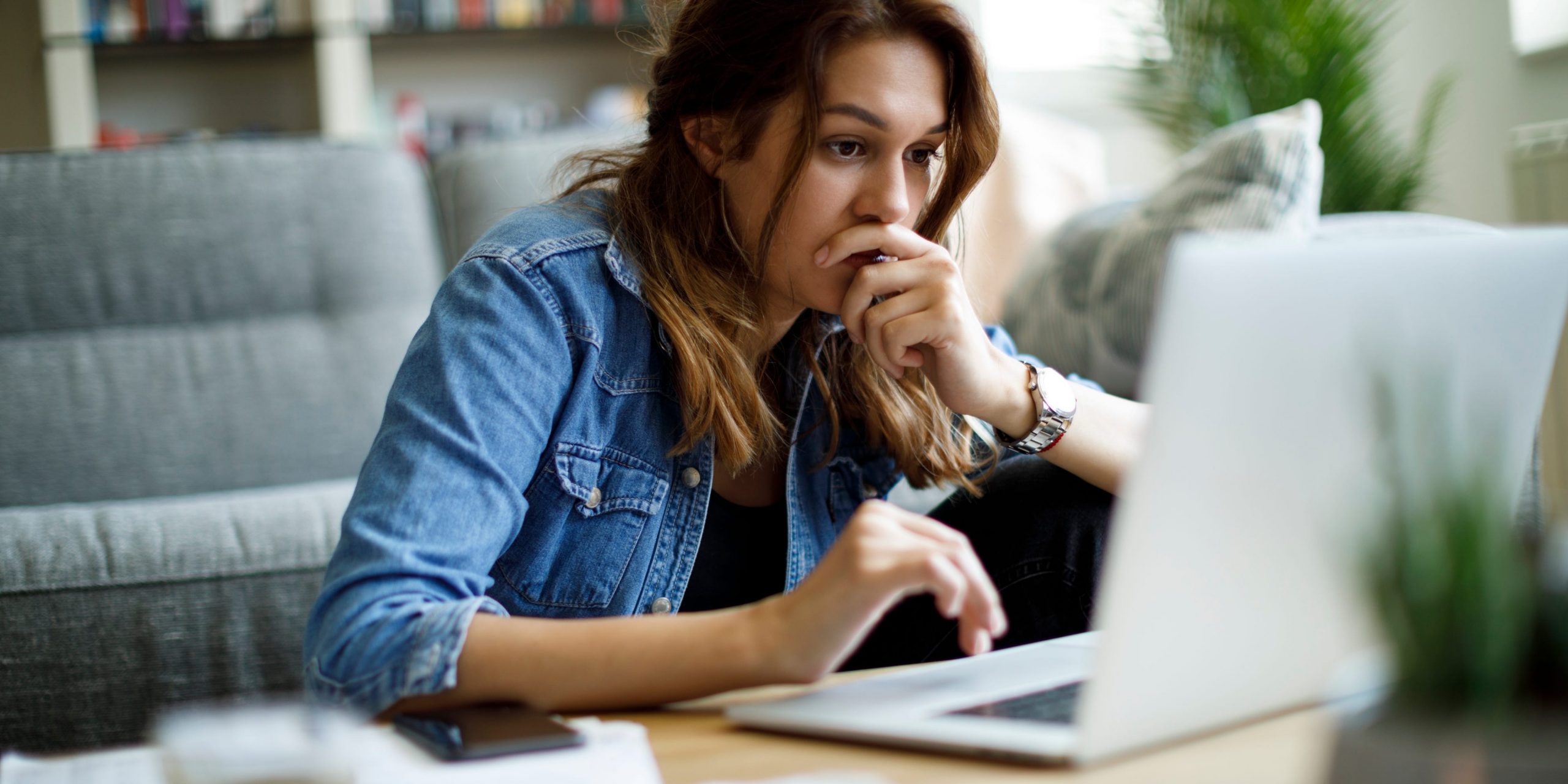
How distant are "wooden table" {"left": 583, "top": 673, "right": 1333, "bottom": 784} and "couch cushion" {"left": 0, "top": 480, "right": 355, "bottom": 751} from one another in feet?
3.08

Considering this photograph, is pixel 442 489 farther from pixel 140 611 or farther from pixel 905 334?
pixel 140 611

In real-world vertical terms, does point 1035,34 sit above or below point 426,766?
above

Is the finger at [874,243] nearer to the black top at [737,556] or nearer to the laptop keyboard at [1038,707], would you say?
the black top at [737,556]

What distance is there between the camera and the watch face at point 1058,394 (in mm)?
1109

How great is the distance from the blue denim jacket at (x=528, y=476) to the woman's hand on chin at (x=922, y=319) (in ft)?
0.59

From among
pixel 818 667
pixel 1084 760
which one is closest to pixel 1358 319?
pixel 1084 760

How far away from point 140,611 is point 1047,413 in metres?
1.01

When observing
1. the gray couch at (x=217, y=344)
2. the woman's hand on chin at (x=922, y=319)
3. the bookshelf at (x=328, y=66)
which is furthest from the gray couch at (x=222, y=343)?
the bookshelf at (x=328, y=66)

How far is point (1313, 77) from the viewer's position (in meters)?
2.75

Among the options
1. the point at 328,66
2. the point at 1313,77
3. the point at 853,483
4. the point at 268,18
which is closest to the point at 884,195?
the point at 853,483

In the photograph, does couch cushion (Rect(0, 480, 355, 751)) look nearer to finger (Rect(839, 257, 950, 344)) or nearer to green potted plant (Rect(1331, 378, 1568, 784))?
finger (Rect(839, 257, 950, 344))

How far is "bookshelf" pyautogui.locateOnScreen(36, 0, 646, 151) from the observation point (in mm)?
3516

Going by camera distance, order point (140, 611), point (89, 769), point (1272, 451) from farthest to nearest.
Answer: point (140, 611) < point (89, 769) < point (1272, 451)

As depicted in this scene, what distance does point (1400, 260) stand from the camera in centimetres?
51
